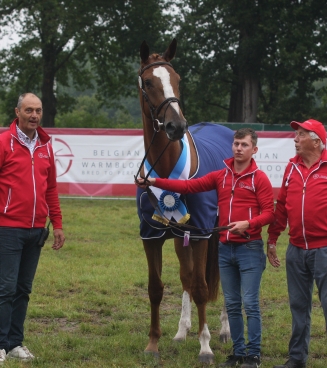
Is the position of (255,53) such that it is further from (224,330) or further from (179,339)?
(179,339)

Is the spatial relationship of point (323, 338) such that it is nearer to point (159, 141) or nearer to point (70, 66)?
Answer: point (159, 141)

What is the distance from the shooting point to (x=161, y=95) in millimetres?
4938

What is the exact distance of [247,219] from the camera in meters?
4.70

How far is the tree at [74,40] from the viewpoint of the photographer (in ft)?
92.6

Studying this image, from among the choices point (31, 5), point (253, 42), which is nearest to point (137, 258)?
point (253, 42)

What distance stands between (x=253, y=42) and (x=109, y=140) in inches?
500

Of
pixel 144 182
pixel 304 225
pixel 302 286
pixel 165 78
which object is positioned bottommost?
pixel 302 286

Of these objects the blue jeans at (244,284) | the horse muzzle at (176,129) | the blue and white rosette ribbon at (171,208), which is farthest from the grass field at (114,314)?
the horse muzzle at (176,129)

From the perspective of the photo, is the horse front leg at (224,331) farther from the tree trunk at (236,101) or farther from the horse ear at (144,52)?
the tree trunk at (236,101)

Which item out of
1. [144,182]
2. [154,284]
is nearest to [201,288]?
[154,284]

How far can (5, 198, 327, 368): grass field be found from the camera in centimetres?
523

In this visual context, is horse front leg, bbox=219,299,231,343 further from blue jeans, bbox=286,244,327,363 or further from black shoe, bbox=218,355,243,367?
blue jeans, bbox=286,244,327,363

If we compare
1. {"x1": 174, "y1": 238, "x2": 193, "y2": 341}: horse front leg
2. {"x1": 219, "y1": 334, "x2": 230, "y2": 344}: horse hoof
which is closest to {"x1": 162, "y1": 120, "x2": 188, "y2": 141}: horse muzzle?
{"x1": 174, "y1": 238, "x2": 193, "y2": 341}: horse front leg

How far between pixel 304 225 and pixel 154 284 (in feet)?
5.18
